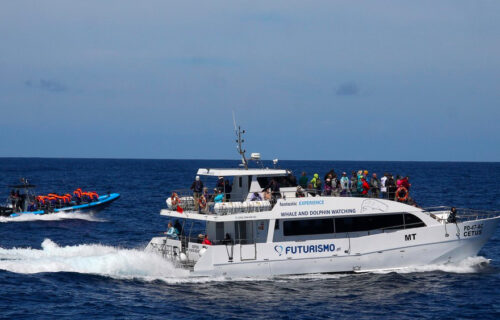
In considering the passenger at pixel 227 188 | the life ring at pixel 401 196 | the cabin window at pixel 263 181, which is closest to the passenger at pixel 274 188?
the cabin window at pixel 263 181

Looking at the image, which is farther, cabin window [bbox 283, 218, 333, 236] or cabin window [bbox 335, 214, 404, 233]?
cabin window [bbox 335, 214, 404, 233]

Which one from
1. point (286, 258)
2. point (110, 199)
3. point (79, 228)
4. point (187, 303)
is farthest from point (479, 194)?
point (187, 303)

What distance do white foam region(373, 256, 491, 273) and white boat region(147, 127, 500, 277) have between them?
222mm

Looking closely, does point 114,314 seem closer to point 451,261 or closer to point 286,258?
point 286,258

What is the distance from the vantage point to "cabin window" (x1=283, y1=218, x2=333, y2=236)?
27.6 m

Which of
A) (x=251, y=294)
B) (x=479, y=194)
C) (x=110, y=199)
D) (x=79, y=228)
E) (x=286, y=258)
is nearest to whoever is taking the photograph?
(x=251, y=294)

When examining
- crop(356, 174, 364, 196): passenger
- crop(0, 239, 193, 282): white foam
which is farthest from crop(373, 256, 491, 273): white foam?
crop(0, 239, 193, 282): white foam

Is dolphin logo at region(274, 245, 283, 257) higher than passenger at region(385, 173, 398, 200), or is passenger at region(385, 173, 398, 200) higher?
passenger at region(385, 173, 398, 200)

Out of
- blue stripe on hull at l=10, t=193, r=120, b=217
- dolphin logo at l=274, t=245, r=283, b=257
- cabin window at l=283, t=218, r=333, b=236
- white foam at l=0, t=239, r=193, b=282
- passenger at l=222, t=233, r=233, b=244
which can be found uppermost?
blue stripe on hull at l=10, t=193, r=120, b=217

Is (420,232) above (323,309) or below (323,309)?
above

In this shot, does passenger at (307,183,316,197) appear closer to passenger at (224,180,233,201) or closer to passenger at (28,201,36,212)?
passenger at (224,180,233,201)

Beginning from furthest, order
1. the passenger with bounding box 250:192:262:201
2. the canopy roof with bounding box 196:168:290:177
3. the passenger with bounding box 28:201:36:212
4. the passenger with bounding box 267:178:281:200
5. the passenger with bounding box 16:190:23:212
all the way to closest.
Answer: the passenger with bounding box 16:190:23:212 < the passenger with bounding box 28:201:36:212 < the canopy roof with bounding box 196:168:290:177 < the passenger with bounding box 267:178:281:200 < the passenger with bounding box 250:192:262:201

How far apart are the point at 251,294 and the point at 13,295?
8.91 metres

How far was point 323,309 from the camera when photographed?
23250 mm
